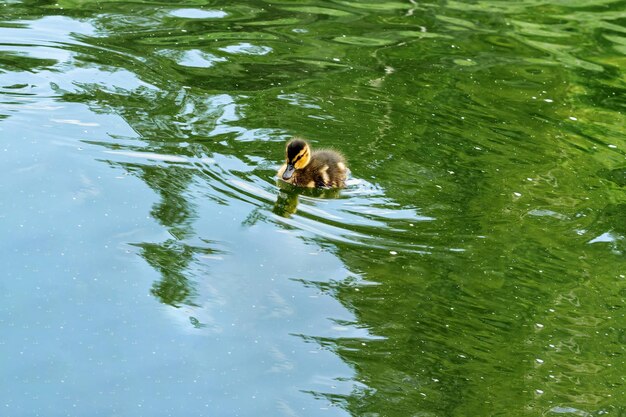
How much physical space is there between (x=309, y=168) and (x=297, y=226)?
469 mm

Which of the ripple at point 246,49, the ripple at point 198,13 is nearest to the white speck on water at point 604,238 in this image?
the ripple at point 246,49

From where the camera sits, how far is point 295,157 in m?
6.09

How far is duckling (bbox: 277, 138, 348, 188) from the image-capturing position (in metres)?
6.09

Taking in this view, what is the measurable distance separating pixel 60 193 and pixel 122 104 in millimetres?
1145

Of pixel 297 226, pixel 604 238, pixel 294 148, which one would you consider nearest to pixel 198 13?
pixel 294 148

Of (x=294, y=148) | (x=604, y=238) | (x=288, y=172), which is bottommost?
(x=604, y=238)

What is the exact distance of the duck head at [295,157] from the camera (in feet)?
20.0

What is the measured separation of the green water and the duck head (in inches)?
6.0

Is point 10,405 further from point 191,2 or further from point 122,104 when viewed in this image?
point 191,2

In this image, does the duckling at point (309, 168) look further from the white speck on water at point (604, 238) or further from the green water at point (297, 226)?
the white speck on water at point (604, 238)

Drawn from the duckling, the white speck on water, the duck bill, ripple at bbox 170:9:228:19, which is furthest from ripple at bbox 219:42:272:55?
the white speck on water

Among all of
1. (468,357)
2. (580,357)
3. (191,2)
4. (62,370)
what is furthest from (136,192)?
(191,2)

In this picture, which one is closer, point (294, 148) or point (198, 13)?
point (294, 148)

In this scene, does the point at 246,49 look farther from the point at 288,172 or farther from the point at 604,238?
the point at 604,238
